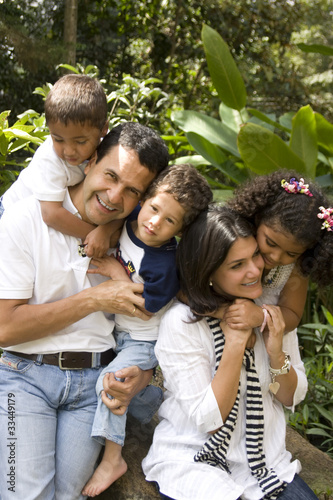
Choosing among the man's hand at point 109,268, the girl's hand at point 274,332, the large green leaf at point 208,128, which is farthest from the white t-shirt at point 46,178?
the large green leaf at point 208,128

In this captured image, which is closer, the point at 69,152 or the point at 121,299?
the point at 121,299

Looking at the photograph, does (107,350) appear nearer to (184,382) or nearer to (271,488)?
(184,382)

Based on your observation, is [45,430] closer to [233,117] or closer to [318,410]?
[318,410]

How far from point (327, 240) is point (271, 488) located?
0.98 meters

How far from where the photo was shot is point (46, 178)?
2230mm

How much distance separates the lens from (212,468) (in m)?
1.93

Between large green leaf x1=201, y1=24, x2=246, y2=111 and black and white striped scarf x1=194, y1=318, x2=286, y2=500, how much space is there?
2.73 meters

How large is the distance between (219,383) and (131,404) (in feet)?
1.92

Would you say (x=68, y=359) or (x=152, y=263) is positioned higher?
(x=152, y=263)

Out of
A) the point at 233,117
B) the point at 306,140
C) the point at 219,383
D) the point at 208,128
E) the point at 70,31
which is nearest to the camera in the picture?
the point at 219,383

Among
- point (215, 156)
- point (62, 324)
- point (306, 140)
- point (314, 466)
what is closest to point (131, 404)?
point (62, 324)

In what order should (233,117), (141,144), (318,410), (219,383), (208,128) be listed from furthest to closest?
(233,117) < (208,128) < (318,410) < (141,144) < (219,383)

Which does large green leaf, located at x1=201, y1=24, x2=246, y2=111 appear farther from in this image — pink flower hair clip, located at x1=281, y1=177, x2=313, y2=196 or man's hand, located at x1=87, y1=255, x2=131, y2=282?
man's hand, located at x1=87, y1=255, x2=131, y2=282

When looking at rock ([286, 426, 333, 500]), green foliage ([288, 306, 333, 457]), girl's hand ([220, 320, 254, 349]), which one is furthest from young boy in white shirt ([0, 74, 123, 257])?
green foliage ([288, 306, 333, 457])
